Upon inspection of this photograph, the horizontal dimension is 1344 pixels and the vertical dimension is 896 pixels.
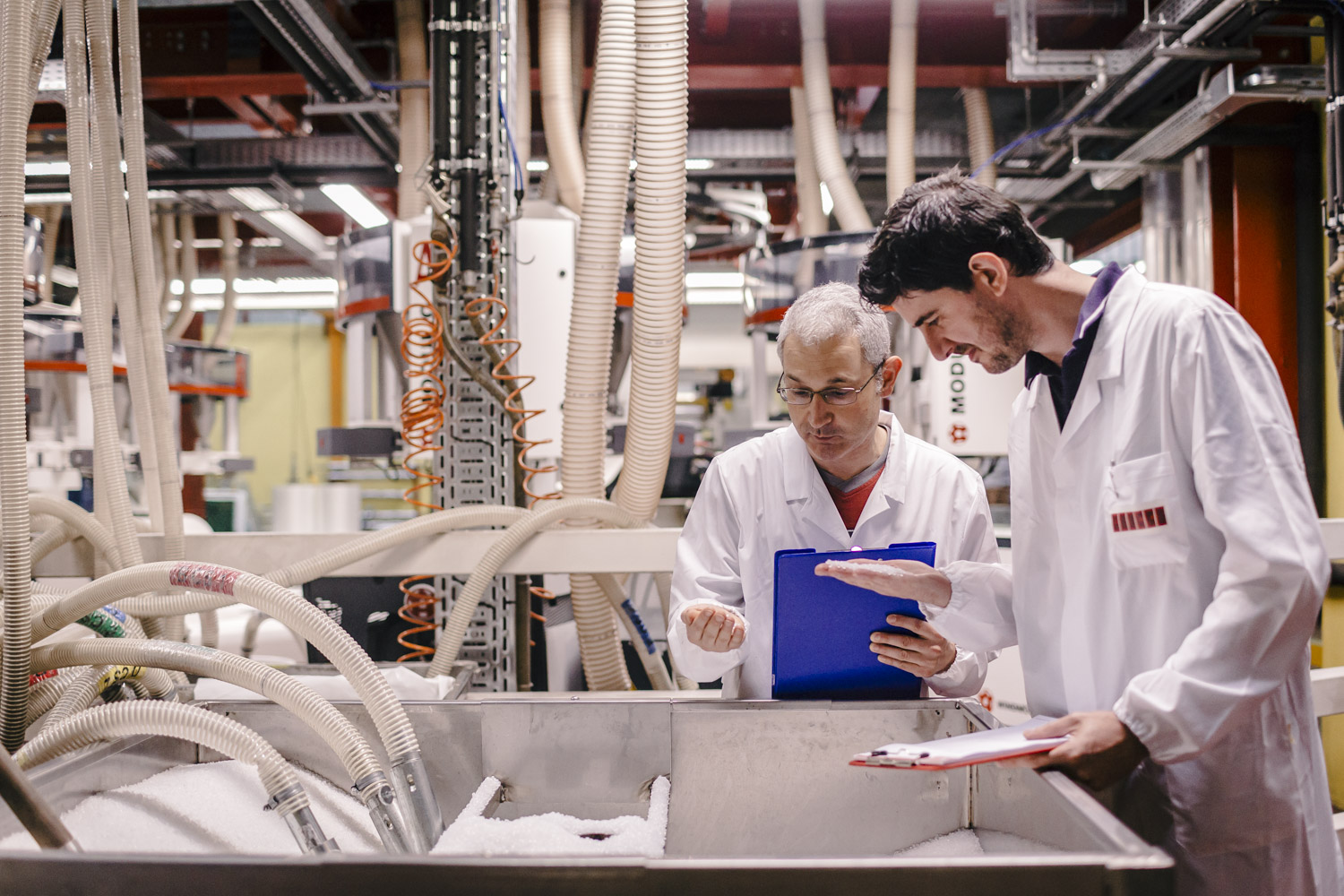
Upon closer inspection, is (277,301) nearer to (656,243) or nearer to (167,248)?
(167,248)

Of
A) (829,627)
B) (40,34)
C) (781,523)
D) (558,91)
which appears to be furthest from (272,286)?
(829,627)

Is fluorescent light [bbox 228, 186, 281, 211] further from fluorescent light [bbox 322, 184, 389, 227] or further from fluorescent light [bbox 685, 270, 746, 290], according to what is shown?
fluorescent light [bbox 685, 270, 746, 290]

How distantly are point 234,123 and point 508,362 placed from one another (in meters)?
2.94

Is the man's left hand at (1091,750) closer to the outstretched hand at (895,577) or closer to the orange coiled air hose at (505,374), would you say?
the outstretched hand at (895,577)

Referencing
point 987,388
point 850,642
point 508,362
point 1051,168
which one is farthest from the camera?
point 1051,168

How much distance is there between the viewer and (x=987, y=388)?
2598mm

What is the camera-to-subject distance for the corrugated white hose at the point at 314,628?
2.99ft

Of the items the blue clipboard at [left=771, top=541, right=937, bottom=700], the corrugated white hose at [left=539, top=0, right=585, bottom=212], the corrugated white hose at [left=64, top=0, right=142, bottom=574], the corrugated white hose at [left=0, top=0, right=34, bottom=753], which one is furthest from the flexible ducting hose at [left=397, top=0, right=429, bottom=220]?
the blue clipboard at [left=771, top=541, right=937, bottom=700]

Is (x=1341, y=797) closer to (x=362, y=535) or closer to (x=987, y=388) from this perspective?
(x=987, y=388)

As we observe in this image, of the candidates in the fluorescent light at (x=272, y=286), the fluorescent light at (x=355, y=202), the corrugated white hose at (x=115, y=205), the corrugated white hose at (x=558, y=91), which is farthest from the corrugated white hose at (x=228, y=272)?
the corrugated white hose at (x=115, y=205)

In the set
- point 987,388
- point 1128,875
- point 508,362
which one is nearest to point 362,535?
point 508,362

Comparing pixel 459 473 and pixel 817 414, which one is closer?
pixel 817 414

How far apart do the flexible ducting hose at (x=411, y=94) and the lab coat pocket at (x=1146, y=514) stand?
2.76 meters

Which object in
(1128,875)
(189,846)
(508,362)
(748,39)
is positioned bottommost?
(189,846)
